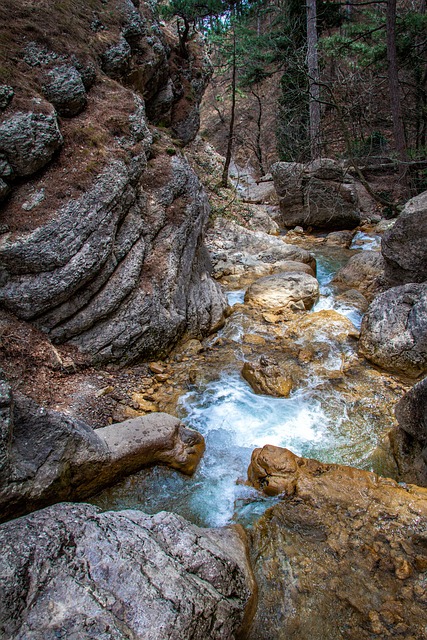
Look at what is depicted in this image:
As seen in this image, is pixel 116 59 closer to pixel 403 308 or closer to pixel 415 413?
pixel 403 308

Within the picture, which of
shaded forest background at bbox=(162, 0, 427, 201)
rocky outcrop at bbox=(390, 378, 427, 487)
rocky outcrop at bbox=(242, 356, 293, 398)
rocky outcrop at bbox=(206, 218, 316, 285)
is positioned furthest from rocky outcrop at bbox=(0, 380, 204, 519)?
shaded forest background at bbox=(162, 0, 427, 201)

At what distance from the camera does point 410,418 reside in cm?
479

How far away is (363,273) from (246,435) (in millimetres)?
6986

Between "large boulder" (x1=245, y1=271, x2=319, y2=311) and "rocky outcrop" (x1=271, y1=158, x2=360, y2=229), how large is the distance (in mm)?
6533

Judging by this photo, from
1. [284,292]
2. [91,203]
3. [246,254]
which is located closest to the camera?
[91,203]

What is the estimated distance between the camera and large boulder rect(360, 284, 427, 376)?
663cm

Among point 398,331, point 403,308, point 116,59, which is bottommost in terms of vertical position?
point 398,331

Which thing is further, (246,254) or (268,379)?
(246,254)

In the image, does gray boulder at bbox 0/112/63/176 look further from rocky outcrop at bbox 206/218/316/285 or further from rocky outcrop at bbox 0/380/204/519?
rocky outcrop at bbox 206/218/316/285

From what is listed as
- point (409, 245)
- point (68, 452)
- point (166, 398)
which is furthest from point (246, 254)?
point (68, 452)

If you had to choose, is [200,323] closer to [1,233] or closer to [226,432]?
[226,432]

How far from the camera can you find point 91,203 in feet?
21.3

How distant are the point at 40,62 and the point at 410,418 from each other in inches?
344

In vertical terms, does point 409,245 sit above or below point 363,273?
above
